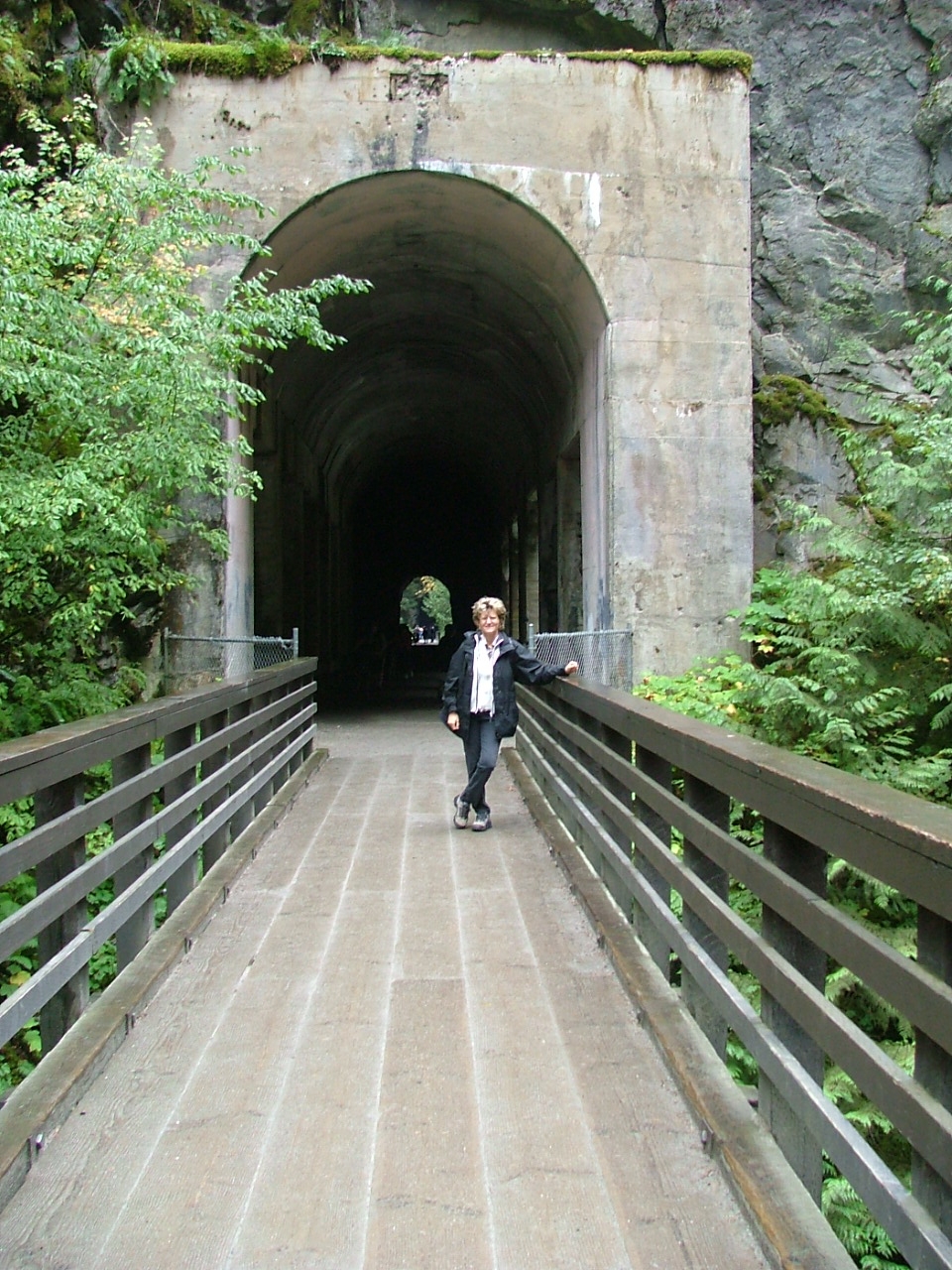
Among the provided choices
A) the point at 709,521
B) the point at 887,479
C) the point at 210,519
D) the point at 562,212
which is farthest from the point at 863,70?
the point at 210,519

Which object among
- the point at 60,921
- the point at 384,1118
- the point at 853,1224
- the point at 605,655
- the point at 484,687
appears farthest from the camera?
the point at 605,655

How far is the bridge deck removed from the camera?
2.38 meters

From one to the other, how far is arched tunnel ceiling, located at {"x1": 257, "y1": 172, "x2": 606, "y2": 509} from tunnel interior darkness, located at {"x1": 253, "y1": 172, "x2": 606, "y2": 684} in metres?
0.03

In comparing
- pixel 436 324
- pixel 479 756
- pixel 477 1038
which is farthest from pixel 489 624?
pixel 436 324

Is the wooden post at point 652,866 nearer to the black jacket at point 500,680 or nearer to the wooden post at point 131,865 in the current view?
the wooden post at point 131,865

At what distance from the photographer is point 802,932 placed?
2.43 metres

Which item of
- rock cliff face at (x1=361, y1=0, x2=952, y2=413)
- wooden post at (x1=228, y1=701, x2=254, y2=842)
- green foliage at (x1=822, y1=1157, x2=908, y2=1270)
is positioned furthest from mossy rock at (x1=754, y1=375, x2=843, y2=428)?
green foliage at (x1=822, y1=1157, x2=908, y2=1270)

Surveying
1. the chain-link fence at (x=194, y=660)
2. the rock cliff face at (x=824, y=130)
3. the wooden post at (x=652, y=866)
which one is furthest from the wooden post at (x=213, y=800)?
the rock cliff face at (x=824, y=130)

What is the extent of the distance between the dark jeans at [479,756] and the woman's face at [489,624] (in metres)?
0.52

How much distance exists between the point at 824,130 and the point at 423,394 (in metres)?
8.15

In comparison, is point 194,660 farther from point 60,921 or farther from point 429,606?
point 429,606

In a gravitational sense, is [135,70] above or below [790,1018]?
above

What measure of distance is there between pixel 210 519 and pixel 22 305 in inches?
170

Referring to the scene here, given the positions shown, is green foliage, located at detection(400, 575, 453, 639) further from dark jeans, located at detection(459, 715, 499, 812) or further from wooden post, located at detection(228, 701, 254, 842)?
dark jeans, located at detection(459, 715, 499, 812)
